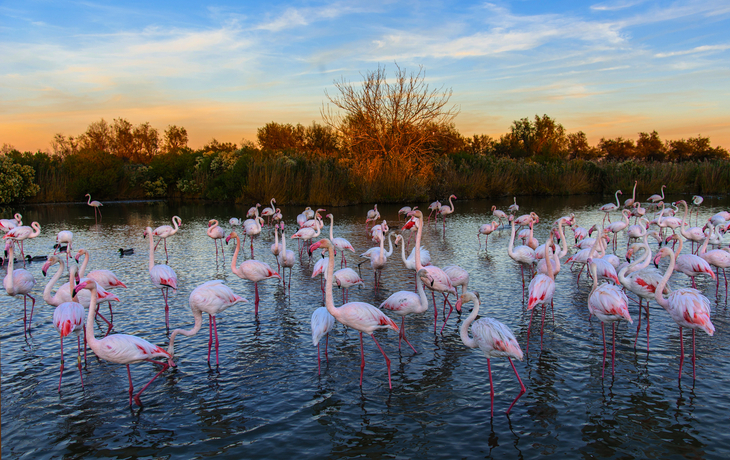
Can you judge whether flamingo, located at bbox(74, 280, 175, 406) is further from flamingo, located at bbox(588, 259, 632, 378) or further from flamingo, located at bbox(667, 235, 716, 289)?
flamingo, located at bbox(667, 235, 716, 289)

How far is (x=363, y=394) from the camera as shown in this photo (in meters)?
4.79

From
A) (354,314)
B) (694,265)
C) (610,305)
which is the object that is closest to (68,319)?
(354,314)

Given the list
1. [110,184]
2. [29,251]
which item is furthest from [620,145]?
[29,251]

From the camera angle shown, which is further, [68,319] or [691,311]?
[68,319]

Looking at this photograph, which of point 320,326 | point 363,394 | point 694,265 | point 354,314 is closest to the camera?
point 363,394

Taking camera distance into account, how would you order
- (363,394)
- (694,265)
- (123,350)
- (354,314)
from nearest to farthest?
(123,350)
(363,394)
(354,314)
(694,265)

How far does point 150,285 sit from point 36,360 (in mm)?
3409

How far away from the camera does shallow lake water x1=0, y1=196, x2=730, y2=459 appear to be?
12.9 ft

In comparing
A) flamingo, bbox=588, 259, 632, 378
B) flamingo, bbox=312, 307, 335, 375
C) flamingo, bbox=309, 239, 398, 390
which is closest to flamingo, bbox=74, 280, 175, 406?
flamingo, bbox=312, 307, 335, 375

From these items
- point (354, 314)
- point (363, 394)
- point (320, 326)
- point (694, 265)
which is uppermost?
point (694, 265)

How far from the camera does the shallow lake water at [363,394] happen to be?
3.94 meters

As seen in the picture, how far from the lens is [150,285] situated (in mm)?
8969

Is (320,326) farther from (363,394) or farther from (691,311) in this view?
(691,311)

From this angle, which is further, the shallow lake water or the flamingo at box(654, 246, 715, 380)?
the flamingo at box(654, 246, 715, 380)
